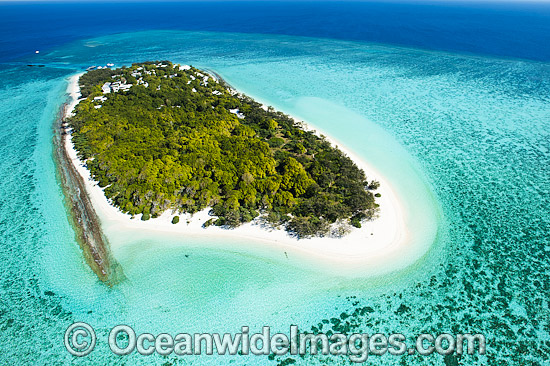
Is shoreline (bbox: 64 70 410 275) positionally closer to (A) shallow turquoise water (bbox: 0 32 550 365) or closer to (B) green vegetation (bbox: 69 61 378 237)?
(B) green vegetation (bbox: 69 61 378 237)

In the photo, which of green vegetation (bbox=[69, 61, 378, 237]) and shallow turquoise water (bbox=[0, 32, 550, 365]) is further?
green vegetation (bbox=[69, 61, 378, 237])

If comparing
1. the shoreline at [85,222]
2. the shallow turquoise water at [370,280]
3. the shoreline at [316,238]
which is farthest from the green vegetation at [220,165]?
the shallow turquoise water at [370,280]

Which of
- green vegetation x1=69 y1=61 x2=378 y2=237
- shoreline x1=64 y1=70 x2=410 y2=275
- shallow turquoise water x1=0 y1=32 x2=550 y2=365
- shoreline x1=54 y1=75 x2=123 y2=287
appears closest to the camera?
shallow turquoise water x1=0 y1=32 x2=550 y2=365

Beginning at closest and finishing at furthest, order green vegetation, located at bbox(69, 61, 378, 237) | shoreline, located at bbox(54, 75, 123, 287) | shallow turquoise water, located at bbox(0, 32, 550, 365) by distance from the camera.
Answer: shallow turquoise water, located at bbox(0, 32, 550, 365) < shoreline, located at bbox(54, 75, 123, 287) < green vegetation, located at bbox(69, 61, 378, 237)

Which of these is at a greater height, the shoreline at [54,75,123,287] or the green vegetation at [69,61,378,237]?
the green vegetation at [69,61,378,237]

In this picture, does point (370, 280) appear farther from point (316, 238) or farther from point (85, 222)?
point (85, 222)

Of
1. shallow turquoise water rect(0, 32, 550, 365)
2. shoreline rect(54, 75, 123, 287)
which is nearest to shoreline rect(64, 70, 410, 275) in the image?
shoreline rect(54, 75, 123, 287)

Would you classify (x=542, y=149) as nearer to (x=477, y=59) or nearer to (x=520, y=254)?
(x=520, y=254)
